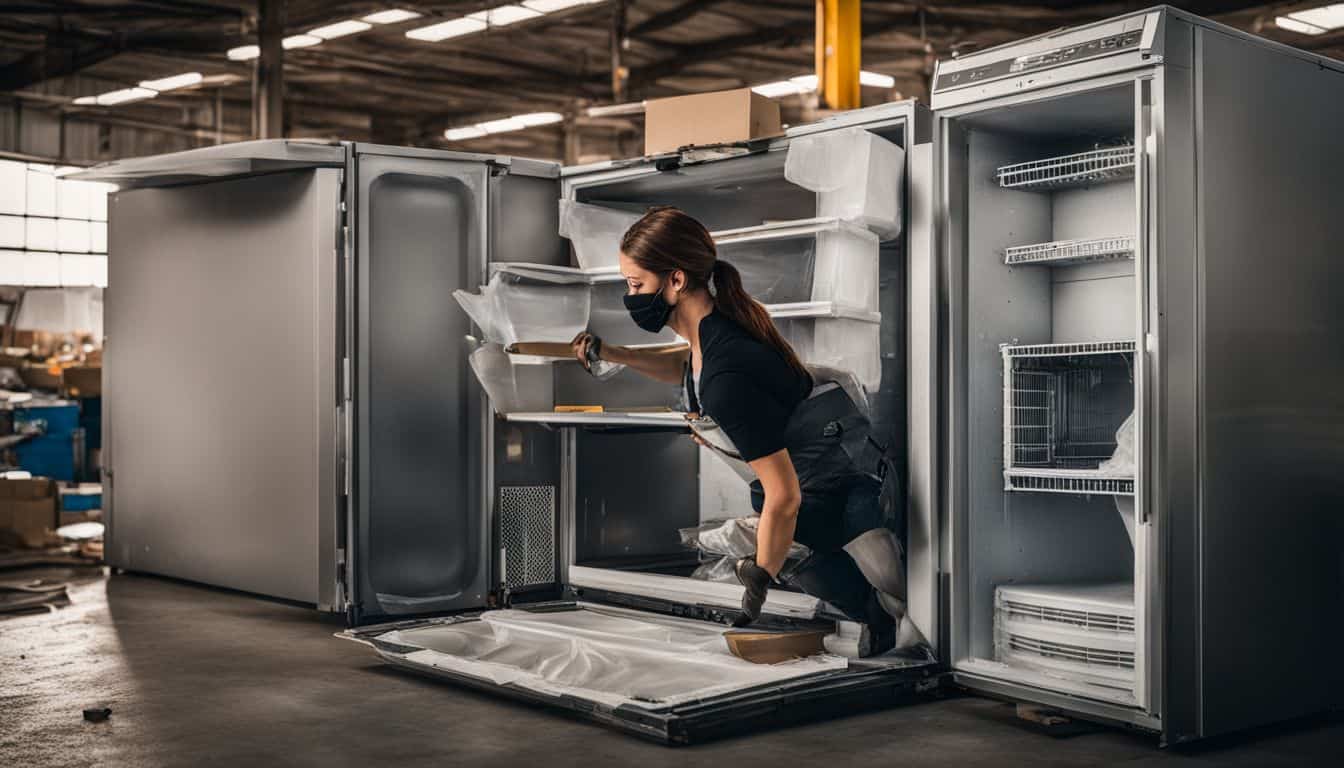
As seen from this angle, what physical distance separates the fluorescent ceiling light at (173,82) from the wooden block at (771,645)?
1215 centimetres

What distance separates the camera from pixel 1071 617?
13.1 ft

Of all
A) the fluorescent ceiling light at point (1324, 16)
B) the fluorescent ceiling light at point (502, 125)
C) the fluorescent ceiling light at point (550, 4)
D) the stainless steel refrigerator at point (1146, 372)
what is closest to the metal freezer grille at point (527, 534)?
the stainless steel refrigerator at point (1146, 372)

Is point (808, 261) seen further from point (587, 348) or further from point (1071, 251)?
point (1071, 251)

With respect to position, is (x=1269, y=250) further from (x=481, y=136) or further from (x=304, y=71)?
(x=481, y=136)

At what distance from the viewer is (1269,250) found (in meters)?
3.83

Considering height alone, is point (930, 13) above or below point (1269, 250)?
above

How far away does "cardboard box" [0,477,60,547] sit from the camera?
24.5 feet

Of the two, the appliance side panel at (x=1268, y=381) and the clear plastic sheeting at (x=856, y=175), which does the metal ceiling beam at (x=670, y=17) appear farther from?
the appliance side panel at (x=1268, y=381)

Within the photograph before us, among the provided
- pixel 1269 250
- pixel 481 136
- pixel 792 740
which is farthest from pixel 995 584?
pixel 481 136

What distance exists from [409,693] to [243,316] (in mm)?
2502

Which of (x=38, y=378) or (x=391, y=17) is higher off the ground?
(x=391, y=17)

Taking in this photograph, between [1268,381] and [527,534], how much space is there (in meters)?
3.21

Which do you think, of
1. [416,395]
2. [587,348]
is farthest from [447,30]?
[587,348]

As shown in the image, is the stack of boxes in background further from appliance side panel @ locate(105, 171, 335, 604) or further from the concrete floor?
the concrete floor
